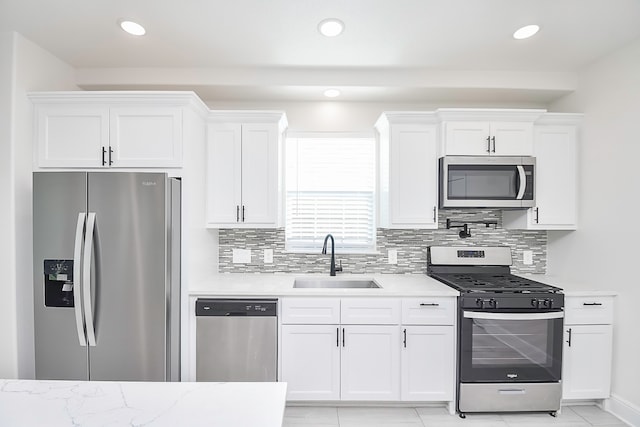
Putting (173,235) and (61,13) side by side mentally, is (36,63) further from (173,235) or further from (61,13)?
(173,235)

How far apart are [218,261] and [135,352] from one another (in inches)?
42.2

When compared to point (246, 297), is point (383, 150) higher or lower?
higher

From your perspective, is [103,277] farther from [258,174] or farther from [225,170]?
[258,174]

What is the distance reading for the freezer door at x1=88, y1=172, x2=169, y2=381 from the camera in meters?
2.19

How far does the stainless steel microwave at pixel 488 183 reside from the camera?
2.73 metres

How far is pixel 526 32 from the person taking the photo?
223 centimetres

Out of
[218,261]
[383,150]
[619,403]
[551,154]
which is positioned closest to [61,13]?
[218,261]

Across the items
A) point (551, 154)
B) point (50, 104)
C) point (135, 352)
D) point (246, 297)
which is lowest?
point (135, 352)

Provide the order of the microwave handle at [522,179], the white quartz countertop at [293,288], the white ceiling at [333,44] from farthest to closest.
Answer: the microwave handle at [522,179], the white quartz countertop at [293,288], the white ceiling at [333,44]

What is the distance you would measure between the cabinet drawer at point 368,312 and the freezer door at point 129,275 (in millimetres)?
1251

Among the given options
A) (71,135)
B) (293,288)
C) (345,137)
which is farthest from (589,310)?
(71,135)

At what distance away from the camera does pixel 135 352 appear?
7.26 feet

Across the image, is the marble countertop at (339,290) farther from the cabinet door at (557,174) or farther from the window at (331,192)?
the cabinet door at (557,174)

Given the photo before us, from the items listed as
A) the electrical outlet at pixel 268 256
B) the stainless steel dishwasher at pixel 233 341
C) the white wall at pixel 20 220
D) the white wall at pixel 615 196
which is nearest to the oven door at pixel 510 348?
the white wall at pixel 615 196
